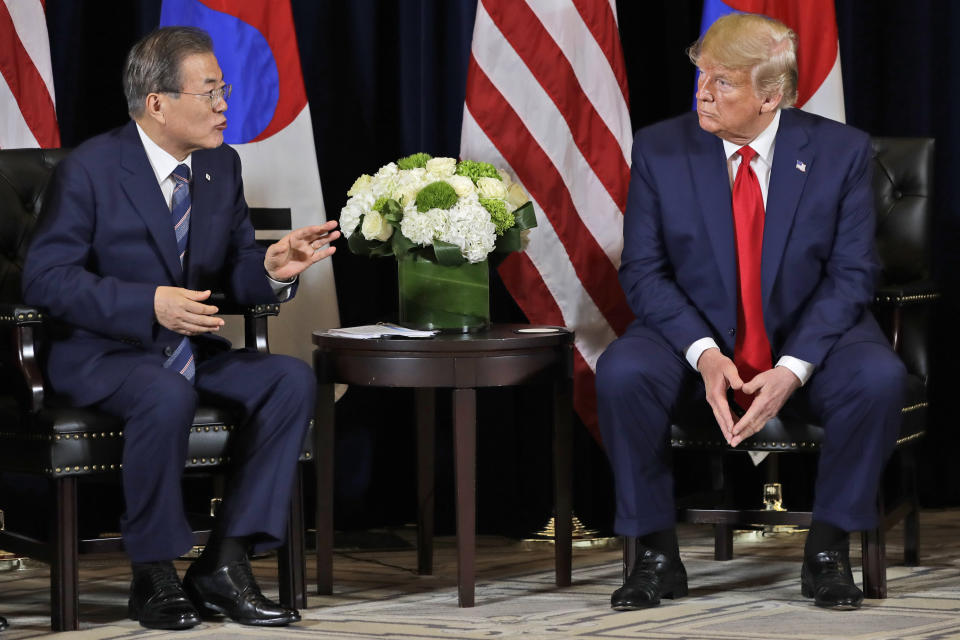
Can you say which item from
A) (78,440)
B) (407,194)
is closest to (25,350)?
(78,440)

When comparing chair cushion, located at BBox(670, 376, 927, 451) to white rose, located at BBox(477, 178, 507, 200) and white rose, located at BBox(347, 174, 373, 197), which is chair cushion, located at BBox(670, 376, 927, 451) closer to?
white rose, located at BBox(477, 178, 507, 200)

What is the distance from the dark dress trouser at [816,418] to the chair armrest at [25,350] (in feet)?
3.98

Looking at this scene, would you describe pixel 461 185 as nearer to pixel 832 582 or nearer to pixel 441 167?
pixel 441 167

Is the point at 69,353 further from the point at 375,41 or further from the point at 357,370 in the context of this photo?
the point at 375,41

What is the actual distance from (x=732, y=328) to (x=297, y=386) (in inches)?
39.8

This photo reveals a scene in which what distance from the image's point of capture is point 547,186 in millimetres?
3994

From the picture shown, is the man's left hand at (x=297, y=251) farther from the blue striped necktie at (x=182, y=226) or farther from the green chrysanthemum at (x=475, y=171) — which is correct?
the green chrysanthemum at (x=475, y=171)

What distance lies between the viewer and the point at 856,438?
3162mm

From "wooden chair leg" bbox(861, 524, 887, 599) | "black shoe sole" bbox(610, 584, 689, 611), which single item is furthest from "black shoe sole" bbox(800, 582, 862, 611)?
"black shoe sole" bbox(610, 584, 689, 611)

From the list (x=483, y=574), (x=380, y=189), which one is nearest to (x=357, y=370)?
(x=380, y=189)

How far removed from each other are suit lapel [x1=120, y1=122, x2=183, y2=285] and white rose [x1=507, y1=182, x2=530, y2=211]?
→ 79cm

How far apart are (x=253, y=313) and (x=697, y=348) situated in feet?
3.41

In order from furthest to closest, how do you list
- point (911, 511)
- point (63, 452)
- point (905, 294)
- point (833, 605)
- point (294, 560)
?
point (911, 511) < point (905, 294) < point (294, 560) < point (833, 605) < point (63, 452)

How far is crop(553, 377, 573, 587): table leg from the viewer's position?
354 cm
